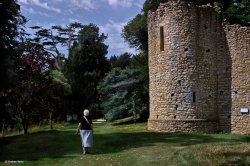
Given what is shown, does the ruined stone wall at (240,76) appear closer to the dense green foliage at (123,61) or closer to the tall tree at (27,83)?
the tall tree at (27,83)

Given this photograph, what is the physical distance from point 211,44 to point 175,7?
315 centimetres

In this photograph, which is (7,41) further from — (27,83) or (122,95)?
(122,95)

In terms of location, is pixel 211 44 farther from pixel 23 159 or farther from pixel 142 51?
pixel 142 51

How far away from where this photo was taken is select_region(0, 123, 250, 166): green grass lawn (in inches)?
601

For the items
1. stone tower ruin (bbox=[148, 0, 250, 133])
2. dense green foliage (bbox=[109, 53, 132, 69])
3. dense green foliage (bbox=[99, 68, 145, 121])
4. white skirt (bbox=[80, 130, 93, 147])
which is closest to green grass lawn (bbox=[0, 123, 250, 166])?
white skirt (bbox=[80, 130, 93, 147])

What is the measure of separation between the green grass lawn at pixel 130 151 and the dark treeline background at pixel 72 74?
2730 millimetres

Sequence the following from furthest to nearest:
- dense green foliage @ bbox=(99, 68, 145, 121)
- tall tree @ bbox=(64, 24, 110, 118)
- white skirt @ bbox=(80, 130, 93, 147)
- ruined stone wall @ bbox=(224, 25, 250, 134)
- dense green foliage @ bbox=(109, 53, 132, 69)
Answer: dense green foliage @ bbox=(109, 53, 132, 69)
tall tree @ bbox=(64, 24, 110, 118)
dense green foliage @ bbox=(99, 68, 145, 121)
ruined stone wall @ bbox=(224, 25, 250, 134)
white skirt @ bbox=(80, 130, 93, 147)

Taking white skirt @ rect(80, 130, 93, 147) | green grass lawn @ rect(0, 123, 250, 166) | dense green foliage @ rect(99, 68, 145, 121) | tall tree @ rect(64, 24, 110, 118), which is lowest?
green grass lawn @ rect(0, 123, 250, 166)

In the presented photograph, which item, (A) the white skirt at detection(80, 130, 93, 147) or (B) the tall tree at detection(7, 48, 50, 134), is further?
(B) the tall tree at detection(7, 48, 50, 134)

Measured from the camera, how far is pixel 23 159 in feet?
56.2

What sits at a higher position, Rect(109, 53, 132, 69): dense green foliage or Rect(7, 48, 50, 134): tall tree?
Rect(109, 53, 132, 69): dense green foliage

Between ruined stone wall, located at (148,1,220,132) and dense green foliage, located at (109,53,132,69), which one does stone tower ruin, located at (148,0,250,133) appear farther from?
dense green foliage, located at (109,53,132,69)

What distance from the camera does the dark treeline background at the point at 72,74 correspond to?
71.9 ft

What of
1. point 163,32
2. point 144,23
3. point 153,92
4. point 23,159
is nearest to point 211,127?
point 153,92
